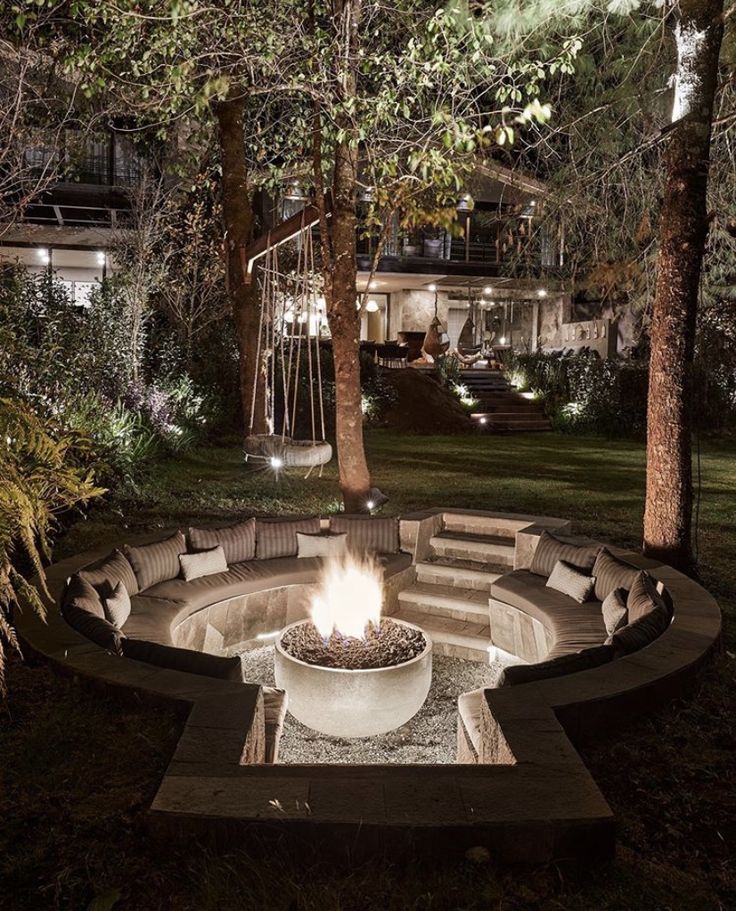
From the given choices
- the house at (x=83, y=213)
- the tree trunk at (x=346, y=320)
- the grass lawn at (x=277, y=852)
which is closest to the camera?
the grass lawn at (x=277, y=852)

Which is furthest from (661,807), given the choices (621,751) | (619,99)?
(619,99)

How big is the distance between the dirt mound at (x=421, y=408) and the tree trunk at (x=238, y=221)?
9039 mm

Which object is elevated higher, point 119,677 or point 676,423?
point 676,423

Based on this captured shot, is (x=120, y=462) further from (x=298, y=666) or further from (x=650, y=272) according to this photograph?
(x=650, y=272)

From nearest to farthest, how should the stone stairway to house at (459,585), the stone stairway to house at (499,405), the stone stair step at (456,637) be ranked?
the stone stair step at (456,637), the stone stairway to house at (459,585), the stone stairway to house at (499,405)

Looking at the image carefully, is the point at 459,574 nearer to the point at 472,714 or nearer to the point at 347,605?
the point at 347,605

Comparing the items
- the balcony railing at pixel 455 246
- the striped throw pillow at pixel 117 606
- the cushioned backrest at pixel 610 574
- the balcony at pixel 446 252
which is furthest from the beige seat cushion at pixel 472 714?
the balcony railing at pixel 455 246

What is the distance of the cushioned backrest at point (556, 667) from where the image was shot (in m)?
4.43

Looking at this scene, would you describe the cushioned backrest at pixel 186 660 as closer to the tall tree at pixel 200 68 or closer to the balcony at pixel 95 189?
the tall tree at pixel 200 68

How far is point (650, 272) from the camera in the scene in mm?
10203

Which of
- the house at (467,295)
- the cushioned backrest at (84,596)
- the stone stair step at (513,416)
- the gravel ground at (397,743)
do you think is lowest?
the gravel ground at (397,743)

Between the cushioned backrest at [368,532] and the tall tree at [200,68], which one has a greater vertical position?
the tall tree at [200,68]

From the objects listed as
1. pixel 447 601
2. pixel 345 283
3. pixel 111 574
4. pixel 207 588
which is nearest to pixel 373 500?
pixel 447 601

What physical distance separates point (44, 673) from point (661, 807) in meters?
3.39
